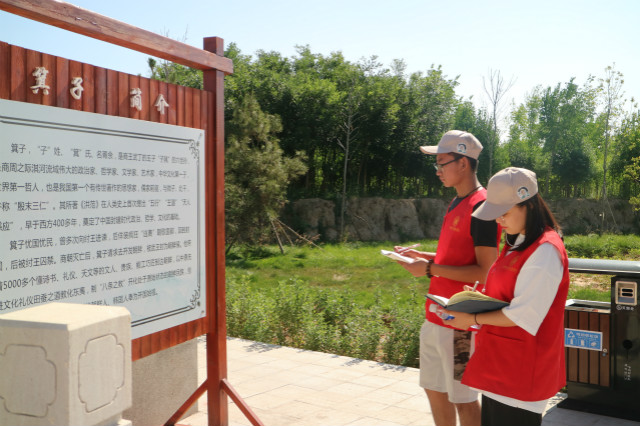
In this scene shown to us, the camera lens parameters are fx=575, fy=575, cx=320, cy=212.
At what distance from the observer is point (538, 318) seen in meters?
2.31

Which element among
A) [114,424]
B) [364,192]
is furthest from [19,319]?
[364,192]

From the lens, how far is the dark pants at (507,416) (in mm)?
2406

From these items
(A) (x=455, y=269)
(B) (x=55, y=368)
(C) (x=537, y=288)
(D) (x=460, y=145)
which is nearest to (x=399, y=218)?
(D) (x=460, y=145)

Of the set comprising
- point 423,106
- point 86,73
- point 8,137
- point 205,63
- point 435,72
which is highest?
point 435,72

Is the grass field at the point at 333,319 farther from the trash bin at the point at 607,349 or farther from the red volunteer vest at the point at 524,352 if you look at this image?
the red volunteer vest at the point at 524,352

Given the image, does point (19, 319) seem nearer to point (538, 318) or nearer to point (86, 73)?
point (86, 73)

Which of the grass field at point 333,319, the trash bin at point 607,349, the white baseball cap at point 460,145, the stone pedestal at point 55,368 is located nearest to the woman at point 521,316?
the white baseball cap at point 460,145

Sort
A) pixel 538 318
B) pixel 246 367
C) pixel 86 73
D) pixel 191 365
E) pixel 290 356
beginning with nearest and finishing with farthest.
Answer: pixel 538 318, pixel 86 73, pixel 191 365, pixel 246 367, pixel 290 356

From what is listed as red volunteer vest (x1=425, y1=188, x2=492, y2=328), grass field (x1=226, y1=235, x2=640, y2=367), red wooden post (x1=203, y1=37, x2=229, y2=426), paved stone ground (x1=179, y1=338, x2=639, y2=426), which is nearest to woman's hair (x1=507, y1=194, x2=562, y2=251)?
red volunteer vest (x1=425, y1=188, x2=492, y2=328)

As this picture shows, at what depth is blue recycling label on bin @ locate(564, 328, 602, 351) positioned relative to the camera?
4719mm

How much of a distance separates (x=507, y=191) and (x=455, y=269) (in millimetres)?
709

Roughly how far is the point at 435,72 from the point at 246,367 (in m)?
28.0

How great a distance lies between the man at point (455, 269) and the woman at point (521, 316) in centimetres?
44

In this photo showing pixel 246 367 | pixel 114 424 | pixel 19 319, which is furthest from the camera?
pixel 246 367
